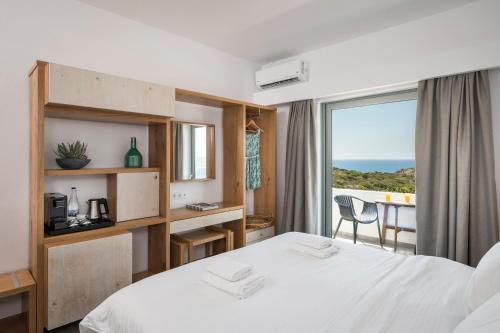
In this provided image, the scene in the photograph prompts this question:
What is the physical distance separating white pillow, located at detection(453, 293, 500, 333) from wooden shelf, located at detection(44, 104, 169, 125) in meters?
2.41

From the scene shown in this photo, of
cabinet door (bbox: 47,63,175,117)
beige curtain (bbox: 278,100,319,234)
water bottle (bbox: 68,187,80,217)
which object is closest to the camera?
cabinet door (bbox: 47,63,175,117)

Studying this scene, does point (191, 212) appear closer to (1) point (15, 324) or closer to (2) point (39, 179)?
(2) point (39, 179)

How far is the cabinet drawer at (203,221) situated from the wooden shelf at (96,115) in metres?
0.97

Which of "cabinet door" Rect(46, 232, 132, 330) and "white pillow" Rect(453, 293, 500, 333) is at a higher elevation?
"white pillow" Rect(453, 293, 500, 333)

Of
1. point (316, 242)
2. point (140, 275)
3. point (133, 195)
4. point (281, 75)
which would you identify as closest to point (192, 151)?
point (133, 195)

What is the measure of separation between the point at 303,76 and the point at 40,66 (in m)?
2.62

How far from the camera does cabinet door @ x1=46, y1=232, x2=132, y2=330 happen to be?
193cm

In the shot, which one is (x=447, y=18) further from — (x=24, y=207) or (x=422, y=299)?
(x=24, y=207)

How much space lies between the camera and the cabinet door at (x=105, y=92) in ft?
6.33

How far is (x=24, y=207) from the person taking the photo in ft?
7.14

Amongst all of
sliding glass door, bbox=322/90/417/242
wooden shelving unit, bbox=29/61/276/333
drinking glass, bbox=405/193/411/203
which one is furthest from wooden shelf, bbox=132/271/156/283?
drinking glass, bbox=405/193/411/203

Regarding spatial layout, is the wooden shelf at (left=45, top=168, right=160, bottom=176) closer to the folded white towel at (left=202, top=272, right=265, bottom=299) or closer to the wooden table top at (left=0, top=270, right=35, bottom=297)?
the wooden table top at (left=0, top=270, right=35, bottom=297)

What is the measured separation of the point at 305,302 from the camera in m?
1.35

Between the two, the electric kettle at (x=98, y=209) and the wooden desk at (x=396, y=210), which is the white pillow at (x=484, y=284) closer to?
the wooden desk at (x=396, y=210)
